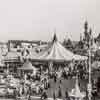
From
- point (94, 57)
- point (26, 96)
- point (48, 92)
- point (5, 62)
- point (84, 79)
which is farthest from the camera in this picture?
point (5, 62)

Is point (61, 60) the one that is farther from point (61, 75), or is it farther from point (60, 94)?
point (60, 94)

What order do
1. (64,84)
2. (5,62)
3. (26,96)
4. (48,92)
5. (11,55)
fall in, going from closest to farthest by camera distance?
(26,96) → (48,92) → (64,84) → (5,62) → (11,55)

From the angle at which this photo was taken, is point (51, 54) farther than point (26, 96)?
Yes

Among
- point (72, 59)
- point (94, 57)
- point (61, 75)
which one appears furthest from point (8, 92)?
point (94, 57)

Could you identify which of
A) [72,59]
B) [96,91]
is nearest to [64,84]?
[96,91]

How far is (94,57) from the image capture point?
2477 cm

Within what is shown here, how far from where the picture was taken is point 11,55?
1276 inches

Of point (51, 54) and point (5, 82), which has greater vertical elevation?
point (51, 54)

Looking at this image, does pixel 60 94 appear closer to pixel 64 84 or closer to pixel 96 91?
pixel 96 91

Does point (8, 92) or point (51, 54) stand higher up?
point (51, 54)

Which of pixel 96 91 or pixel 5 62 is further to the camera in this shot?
pixel 5 62

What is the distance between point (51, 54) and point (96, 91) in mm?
10665

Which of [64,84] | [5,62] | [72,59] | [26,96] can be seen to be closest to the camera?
[26,96]

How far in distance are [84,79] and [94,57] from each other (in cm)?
1020
